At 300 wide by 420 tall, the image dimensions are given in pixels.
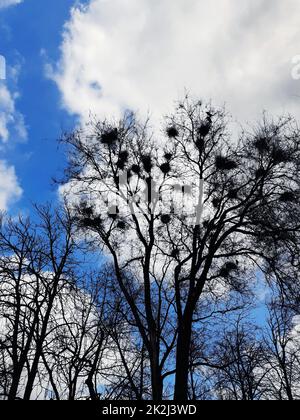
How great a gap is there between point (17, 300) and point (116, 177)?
15.6 ft

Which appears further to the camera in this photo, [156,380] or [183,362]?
[156,380]

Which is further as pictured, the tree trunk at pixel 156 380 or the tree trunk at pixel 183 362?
the tree trunk at pixel 156 380

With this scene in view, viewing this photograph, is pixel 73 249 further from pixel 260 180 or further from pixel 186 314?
pixel 260 180

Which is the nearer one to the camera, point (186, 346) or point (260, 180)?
point (186, 346)

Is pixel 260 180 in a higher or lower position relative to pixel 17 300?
higher

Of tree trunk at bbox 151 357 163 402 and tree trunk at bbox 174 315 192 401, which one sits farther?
tree trunk at bbox 151 357 163 402

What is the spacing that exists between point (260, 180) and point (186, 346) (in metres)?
4.95

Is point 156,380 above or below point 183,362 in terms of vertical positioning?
below

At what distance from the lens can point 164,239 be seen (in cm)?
1082

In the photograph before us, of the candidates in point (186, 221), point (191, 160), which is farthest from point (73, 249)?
point (191, 160)

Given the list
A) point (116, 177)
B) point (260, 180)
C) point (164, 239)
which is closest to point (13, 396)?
point (164, 239)
